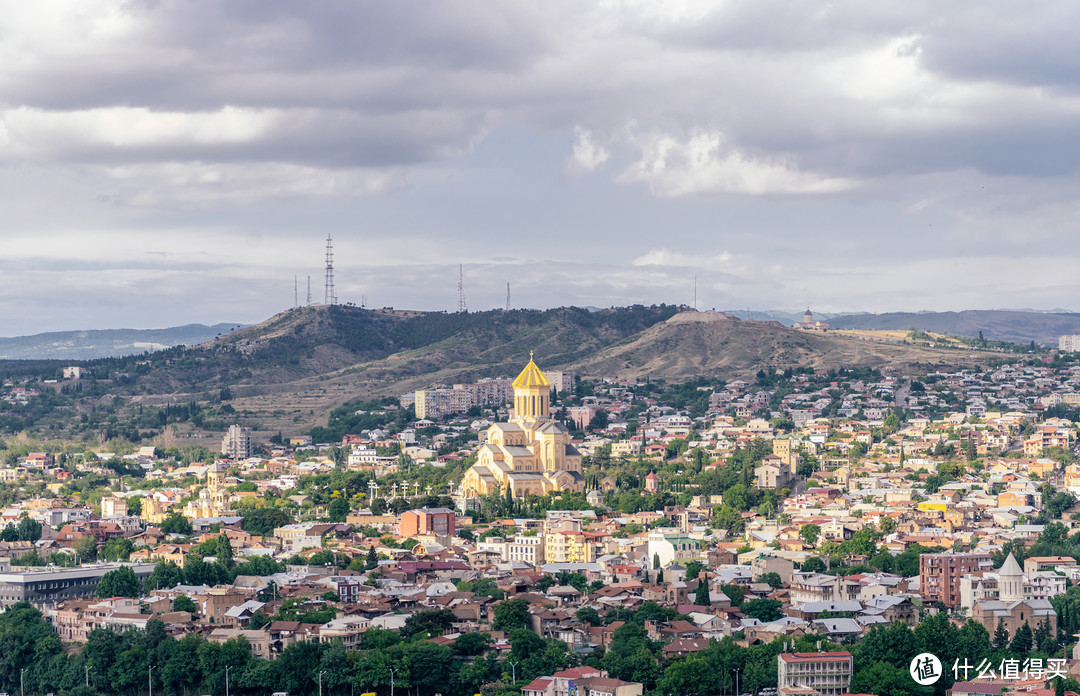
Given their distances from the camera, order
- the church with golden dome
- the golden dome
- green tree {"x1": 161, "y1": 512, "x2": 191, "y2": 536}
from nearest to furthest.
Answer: green tree {"x1": 161, "y1": 512, "x2": 191, "y2": 536} < the church with golden dome < the golden dome

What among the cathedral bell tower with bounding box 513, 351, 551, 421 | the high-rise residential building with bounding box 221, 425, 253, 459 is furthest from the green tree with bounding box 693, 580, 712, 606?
the high-rise residential building with bounding box 221, 425, 253, 459

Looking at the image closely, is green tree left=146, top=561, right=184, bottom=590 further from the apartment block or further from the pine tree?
the pine tree

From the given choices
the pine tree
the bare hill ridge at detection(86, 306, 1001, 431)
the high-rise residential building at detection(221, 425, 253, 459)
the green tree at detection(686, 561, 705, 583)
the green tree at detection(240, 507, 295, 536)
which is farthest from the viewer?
the bare hill ridge at detection(86, 306, 1001, 431)

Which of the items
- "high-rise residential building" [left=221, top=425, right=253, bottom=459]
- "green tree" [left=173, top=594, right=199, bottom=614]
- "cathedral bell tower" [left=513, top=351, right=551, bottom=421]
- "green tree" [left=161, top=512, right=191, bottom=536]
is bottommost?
"green tree" [left=173, top=594, right=199, bottom=614]

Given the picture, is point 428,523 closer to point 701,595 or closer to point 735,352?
point 701,595

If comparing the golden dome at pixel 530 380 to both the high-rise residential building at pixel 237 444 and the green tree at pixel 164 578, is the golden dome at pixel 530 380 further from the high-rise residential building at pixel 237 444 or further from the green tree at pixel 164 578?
the green tree at pixel 164 578

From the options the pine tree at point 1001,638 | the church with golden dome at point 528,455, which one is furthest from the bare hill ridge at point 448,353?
the pine tree at point 1001,638

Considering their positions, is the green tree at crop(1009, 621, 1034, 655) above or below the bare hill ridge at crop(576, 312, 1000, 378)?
below
